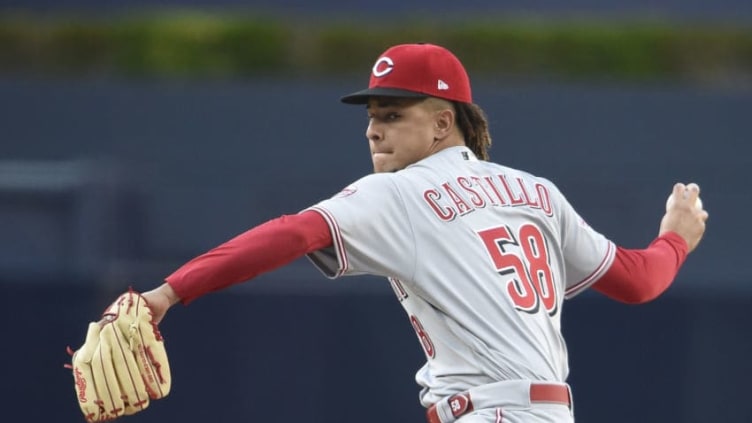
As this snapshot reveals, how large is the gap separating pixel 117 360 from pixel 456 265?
998 mm

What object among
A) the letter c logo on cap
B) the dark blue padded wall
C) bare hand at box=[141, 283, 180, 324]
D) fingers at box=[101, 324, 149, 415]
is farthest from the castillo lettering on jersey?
the dark blue padded wall

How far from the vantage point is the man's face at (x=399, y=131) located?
4066 millimetres

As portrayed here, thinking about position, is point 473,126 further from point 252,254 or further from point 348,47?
point 348,47

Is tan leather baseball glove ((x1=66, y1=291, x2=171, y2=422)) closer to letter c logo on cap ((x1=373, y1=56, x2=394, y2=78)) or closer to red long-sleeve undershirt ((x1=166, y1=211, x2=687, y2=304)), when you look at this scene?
red long-sleeve undershirt ((x1=166, y1=211, x2=687, y2=304))

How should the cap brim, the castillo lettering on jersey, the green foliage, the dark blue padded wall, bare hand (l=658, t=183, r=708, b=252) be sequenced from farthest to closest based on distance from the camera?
the green foliage
the dark blue padded wall
bare hand (l=658, t=183, r=708, b=252)
the cap brim
the castillo lettering on jersey

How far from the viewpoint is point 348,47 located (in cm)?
1263

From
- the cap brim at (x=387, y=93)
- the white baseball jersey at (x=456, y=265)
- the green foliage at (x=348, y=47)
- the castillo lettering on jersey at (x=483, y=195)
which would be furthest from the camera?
the green foliage at (x=348, y=47)

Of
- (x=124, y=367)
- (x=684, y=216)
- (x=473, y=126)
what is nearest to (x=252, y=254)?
(x=124, y=367)

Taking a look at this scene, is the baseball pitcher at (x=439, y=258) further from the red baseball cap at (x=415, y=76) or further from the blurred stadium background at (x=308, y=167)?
the blurred stadium background at (x=308, y=167)

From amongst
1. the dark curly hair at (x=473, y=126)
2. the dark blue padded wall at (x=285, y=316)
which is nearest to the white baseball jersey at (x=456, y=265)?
the dark curly hair at (x=473, y=126)

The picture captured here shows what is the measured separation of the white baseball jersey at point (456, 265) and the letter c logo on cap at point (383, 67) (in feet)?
1.04

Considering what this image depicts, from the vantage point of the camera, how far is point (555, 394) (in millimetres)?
3816

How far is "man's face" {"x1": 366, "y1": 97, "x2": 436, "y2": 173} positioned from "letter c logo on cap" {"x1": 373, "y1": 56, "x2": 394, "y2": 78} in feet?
0.26

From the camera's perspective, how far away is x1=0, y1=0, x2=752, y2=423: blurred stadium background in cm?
796
